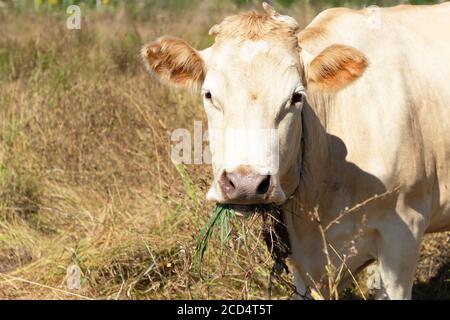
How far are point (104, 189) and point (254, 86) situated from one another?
2892mm

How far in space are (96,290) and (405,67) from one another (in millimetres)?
2126

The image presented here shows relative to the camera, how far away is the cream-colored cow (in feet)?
13.7

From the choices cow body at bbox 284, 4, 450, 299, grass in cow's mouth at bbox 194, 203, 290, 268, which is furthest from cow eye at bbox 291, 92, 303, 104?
grass in cow's mouth at bbox 194, 203, 290, 268

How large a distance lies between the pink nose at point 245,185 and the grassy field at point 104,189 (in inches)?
14.7

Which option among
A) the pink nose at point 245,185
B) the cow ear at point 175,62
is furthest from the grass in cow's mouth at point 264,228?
the cow ear at point 175,62

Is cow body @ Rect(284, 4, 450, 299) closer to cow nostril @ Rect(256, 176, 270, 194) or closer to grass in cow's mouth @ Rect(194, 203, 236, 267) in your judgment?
grass in cow's mouth @ Rect(194, 203, 236, 267)

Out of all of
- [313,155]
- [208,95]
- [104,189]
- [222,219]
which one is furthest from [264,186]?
[104,189]

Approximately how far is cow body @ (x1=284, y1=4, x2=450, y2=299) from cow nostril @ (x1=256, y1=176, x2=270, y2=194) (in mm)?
702

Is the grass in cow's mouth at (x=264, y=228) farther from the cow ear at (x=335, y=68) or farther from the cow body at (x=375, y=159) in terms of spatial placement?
the cow ear at (x=335, y=68)

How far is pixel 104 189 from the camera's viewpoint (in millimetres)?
6855

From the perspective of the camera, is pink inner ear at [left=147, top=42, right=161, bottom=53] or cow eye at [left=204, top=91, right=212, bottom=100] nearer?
cow eye at [left=204, top=91, right=212, bottom=100]

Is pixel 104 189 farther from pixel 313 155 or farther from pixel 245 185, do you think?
pixel 245 185
